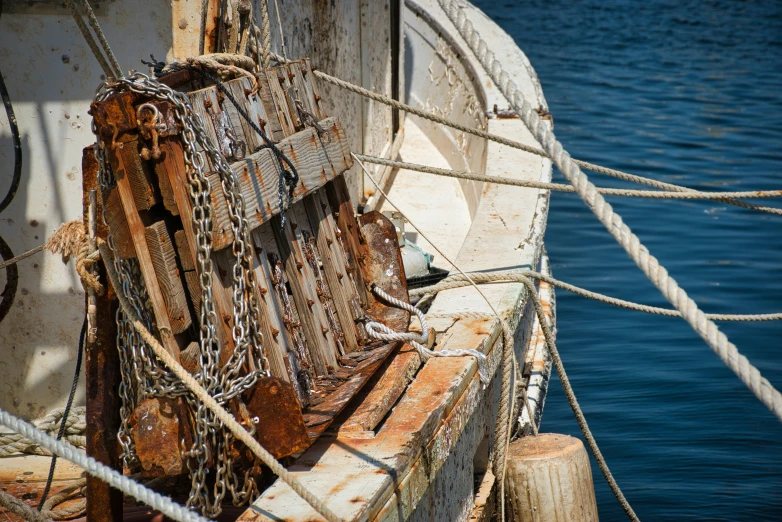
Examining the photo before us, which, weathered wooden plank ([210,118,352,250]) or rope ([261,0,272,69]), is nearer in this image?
weathered wooden plank ([210,118,352,250])

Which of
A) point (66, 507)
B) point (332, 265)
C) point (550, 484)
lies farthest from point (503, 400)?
point (66, 507)

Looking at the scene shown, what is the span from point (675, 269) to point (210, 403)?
21.5 feet

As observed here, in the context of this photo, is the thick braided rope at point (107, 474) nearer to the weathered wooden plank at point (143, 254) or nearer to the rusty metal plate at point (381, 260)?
the weathered wooden plank at point (143, 254)

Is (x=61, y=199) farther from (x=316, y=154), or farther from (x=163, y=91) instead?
(x=163, y=91)

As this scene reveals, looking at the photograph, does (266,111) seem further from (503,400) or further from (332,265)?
(503,400)

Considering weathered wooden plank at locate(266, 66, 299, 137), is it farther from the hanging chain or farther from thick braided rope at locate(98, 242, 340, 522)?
thick braided rope at locate(98, 242, 340, 522)

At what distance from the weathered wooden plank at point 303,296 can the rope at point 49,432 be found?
113 centimetres

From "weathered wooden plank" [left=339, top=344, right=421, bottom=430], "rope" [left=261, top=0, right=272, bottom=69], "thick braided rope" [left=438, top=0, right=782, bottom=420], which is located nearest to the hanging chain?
"weathered wooden plank" [left=339, top=344, right=421, bottom=430]

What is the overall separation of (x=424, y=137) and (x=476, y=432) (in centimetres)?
474

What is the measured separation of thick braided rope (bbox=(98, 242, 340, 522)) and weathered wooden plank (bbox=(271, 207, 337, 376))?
589mm

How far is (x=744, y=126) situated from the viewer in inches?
488

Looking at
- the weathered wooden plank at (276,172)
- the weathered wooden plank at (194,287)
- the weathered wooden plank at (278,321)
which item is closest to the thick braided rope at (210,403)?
the weathered wooden plank at (194,287)

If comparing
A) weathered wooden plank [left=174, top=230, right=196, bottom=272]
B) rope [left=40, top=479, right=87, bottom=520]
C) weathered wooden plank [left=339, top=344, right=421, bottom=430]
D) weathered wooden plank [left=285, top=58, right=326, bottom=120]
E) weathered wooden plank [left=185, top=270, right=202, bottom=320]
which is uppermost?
weathered wooden plank [left=285, top=58, right=326, bottom=120]

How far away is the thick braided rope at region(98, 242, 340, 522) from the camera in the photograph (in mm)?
1996
